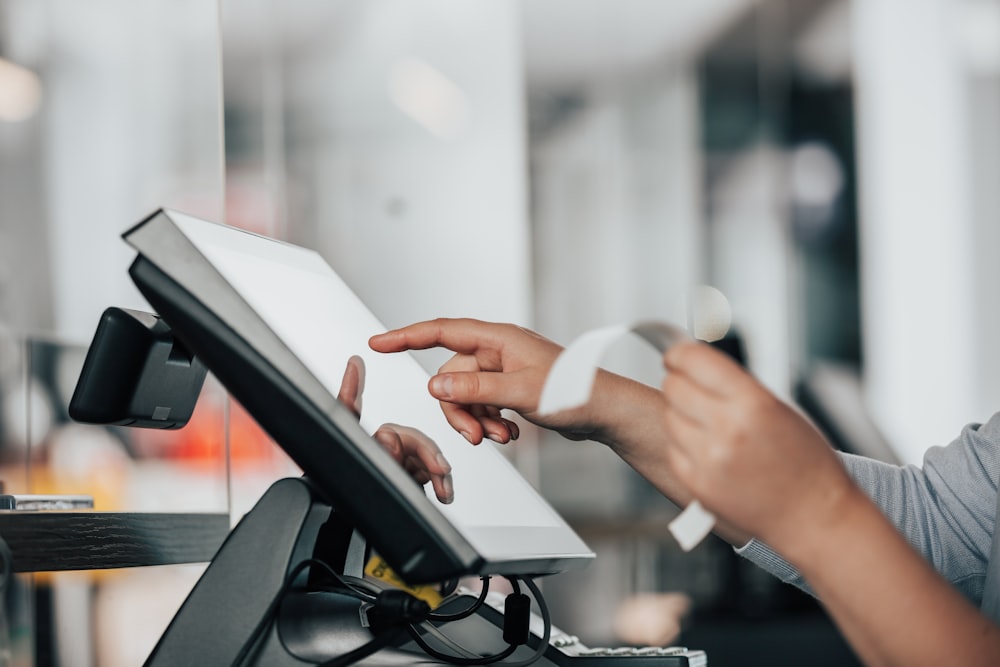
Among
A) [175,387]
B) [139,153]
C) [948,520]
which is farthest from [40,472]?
[948,520]

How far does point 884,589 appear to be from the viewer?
0.60m

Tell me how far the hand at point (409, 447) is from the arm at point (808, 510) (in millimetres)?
191

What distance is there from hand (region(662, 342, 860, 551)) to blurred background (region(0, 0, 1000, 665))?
7.33 ft

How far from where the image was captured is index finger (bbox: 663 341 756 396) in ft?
1.90

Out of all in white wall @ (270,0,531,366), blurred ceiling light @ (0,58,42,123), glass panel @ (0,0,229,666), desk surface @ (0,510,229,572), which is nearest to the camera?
desk surface @ (0,510,229,572)

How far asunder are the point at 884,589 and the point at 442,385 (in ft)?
1.18

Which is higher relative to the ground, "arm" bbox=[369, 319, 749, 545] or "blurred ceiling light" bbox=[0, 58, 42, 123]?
"blurred ceiling light" bbox=[0, 58, 42, 123]

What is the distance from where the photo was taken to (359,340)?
83 centimetres

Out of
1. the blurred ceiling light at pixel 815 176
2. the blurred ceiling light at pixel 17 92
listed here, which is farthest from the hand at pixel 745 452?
the blurred ceiling light at pixel 815 176

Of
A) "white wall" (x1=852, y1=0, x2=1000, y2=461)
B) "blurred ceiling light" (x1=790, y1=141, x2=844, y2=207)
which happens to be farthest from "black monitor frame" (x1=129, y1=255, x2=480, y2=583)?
"blurred ceiling light" (x1=790, y1=141, x2=844, y2=207)

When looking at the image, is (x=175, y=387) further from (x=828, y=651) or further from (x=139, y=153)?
(x=828, y=651)

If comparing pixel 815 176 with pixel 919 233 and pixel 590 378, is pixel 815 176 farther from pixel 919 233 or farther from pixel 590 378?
pixel 590 378

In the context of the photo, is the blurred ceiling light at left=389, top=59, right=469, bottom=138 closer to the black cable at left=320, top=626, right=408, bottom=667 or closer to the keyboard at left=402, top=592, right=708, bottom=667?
the keyboard at left=402, top=592, right=708, bottom=667

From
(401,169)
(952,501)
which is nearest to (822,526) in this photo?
(952,501)
